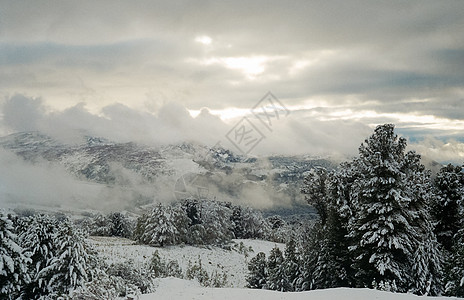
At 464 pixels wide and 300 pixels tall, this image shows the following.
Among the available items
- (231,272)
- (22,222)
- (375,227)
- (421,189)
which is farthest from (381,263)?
(231,272)

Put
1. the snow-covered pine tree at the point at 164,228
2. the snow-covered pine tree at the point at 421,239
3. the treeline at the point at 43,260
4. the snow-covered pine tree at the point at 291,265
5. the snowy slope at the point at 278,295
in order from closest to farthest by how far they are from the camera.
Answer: the treeline at the point at 43,260 → the snowy slope at the point at 278,295 → the snow-covered pine tree at the point at 421,239 → the snow-covered pine tree at the point at 291,265 → the snow-covered pine tree at the point at 164,228

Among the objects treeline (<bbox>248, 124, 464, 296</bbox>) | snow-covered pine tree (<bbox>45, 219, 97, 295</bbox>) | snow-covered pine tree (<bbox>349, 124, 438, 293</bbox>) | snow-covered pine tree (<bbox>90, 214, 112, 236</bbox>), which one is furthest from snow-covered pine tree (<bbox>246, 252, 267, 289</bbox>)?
snow-covered pine tree (<bbox>90, 214, 112, 236</bbox>)

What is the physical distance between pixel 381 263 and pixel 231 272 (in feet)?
Result: 72.6

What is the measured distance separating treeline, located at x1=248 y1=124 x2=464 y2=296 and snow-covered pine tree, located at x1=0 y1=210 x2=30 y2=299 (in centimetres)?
1659

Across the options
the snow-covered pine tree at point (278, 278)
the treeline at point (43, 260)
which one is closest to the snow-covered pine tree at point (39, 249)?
the treeline at point (43, 260)

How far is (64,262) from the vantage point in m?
12.8

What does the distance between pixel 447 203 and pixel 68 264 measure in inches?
996

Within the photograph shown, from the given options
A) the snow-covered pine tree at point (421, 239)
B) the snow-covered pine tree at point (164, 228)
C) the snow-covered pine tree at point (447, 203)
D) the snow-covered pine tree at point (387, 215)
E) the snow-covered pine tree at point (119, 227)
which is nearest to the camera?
the snow-covered pine tree at point (421, 239)

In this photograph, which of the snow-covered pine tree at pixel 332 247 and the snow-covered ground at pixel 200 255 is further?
the snow-covered ground at pixel 200 255

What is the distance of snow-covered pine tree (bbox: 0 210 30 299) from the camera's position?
11.7m

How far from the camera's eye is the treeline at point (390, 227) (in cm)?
1775

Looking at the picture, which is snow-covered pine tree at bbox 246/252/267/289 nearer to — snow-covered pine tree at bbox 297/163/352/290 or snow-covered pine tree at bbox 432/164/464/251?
snow-covered pine tree at bbox 297/163/352/290

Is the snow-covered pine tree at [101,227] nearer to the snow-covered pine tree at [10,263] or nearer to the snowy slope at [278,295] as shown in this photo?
the snowy slope at [278,295]

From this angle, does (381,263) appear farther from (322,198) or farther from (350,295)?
(322,198)
